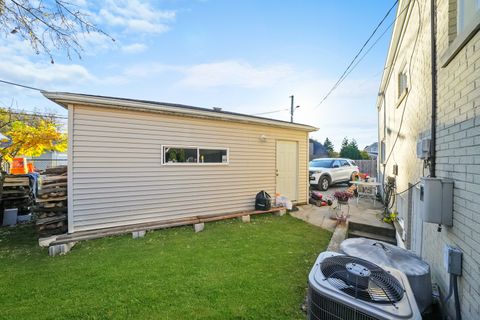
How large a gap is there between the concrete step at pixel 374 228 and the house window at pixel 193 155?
3677mm

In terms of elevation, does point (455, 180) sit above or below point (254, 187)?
above

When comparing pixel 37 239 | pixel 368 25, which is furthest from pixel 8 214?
pixel 368 25

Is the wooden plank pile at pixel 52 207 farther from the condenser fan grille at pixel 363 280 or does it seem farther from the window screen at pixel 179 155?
the condenser fan grille at pixel 363 280

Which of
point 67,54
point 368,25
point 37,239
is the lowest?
point 37,239

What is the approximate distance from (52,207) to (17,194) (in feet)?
9.68

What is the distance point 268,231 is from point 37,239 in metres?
4.97

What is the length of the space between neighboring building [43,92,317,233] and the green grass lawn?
79 centimetres

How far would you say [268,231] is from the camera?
17.9 feet

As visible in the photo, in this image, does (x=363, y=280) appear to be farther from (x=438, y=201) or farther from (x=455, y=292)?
(x=438, y=201)

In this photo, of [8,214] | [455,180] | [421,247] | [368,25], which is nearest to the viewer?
[455,180]

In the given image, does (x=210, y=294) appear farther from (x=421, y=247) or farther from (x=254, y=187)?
(x=254, y=187)

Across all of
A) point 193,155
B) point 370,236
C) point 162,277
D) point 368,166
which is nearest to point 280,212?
point 370,236

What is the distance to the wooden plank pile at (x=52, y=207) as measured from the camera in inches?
186

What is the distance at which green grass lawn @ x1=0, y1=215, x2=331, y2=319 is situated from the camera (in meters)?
2.56
